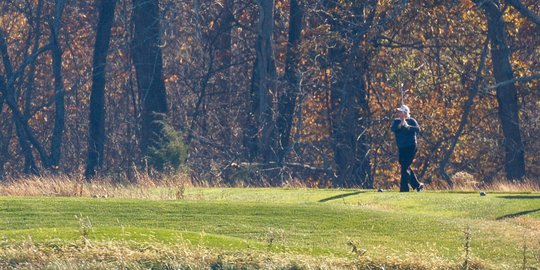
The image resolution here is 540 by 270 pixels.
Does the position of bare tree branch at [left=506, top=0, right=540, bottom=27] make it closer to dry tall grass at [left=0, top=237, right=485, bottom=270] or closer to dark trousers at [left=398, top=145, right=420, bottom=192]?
dark trousers at [left=398, top=145, right=420, bottom=192]

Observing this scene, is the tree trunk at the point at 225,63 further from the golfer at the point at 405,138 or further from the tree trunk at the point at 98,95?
the golfer at the point at 405,138

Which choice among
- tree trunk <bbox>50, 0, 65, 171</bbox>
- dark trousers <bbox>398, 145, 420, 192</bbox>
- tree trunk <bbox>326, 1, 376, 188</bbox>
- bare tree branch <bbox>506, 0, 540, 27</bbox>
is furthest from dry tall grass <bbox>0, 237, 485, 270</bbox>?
tree trunk <bbox>50, 0, 65, 171</bbox>

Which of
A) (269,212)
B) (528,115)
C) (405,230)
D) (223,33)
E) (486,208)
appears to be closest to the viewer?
(405,230)

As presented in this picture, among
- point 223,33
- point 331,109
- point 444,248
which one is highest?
point 223,33

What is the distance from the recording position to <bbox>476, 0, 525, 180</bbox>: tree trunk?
108ft

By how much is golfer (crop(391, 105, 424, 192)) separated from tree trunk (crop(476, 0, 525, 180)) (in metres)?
11.8

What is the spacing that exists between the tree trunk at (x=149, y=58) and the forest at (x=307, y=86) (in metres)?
0.05

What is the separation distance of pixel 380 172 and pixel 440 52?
4.17 m

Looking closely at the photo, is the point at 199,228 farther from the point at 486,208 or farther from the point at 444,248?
the point at 486,208

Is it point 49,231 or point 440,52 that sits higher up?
point 440,52

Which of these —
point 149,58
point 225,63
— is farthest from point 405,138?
point 225,63

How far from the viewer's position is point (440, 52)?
35.7 meters

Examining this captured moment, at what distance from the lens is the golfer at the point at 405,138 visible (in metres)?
20.8

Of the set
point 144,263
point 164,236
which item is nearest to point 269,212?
point 164,236
